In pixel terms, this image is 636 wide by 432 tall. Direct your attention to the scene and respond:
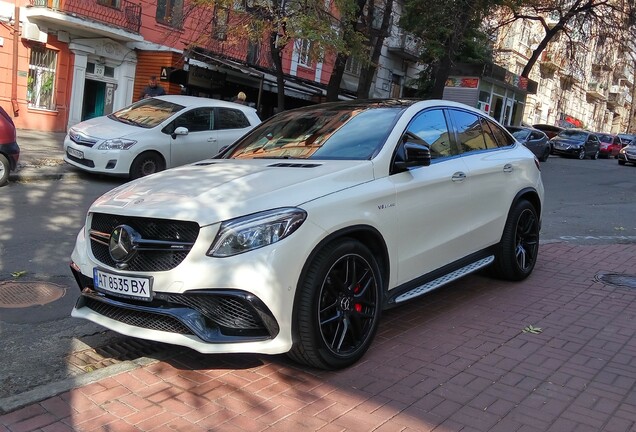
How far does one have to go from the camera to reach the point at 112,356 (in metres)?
4.07

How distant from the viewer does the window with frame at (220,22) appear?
1577 centimetres

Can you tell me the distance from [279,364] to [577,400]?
1.86 meters

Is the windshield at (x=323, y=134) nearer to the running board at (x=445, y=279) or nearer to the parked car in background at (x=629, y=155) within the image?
the running board at (x=445, y=279)

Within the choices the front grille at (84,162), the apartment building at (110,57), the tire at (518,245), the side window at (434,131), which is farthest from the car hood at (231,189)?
the apartment building at (110,57)

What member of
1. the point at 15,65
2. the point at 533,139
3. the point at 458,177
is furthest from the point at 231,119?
the point at 533,139

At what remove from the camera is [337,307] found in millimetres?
3773

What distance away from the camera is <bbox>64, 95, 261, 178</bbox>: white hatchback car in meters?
10.7

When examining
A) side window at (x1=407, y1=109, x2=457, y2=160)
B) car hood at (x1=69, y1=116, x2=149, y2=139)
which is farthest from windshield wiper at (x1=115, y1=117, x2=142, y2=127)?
side window at (x1=407, y1=109, x2=457, y2=160)

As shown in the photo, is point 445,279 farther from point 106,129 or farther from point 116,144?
point 106,129

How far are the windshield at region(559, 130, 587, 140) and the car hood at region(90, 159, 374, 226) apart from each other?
103ft

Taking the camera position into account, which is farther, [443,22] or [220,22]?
[443,22]

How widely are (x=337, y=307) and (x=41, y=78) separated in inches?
728

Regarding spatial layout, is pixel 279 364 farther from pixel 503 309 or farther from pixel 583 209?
pixel 583 209

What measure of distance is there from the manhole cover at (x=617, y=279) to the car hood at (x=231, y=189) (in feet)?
11.8
